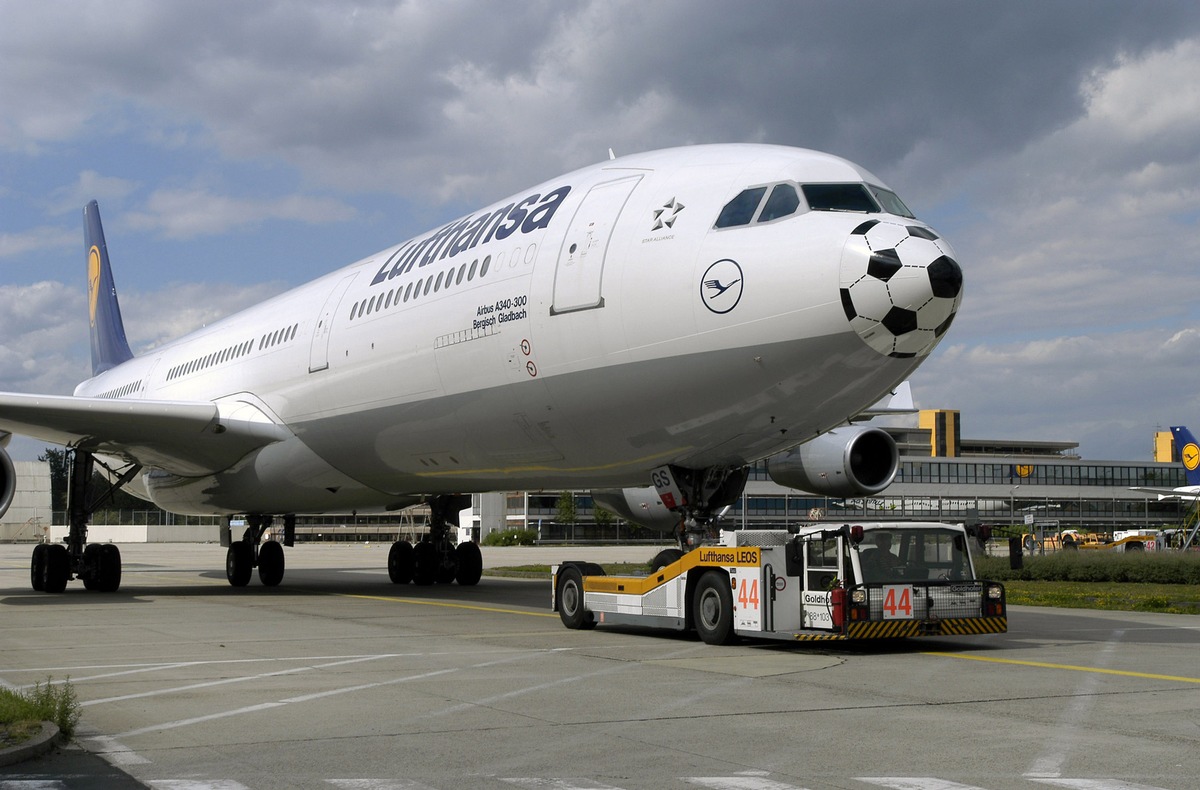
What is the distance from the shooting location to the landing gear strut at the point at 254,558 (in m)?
23.8

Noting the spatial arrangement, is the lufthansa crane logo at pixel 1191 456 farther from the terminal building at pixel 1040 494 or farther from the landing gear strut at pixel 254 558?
the landing gear strut at pixel 254 558

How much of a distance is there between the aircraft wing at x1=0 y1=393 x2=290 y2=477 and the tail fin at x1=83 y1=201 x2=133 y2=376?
10.7 meters

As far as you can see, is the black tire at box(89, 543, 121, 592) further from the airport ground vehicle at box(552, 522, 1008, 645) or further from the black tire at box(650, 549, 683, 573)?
the airport ground vehicle at box(552, 522, 1008, 645)

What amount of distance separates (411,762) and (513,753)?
55cm

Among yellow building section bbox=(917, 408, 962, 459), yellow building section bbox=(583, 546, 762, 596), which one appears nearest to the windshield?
yellow building section bbox=(583, 546, 762, 596)

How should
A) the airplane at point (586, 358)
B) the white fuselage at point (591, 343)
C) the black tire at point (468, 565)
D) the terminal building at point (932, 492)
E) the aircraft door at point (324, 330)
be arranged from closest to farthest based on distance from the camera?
the airplane at point (586, 358) → the white fuselage at point (591, 343) → the aircraft door at point (324, 330) → the black tire at point (468, 565) → the terminal building at point (932, 492)

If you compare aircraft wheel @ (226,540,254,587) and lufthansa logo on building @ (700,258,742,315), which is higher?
lufthansa logo on building @ (700,258,742,315)

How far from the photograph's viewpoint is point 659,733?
23.5 feet

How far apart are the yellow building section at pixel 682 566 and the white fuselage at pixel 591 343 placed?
1.14m

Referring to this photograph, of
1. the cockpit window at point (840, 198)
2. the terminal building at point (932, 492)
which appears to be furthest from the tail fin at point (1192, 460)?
the cockpit window at point (840, 198)

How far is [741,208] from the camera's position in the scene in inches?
464

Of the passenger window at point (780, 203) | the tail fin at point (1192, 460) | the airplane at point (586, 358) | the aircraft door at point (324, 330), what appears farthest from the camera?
the tail fin at point (1192, 460)

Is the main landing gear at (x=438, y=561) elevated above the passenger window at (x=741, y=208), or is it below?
below

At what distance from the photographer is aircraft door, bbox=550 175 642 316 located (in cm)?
1267
